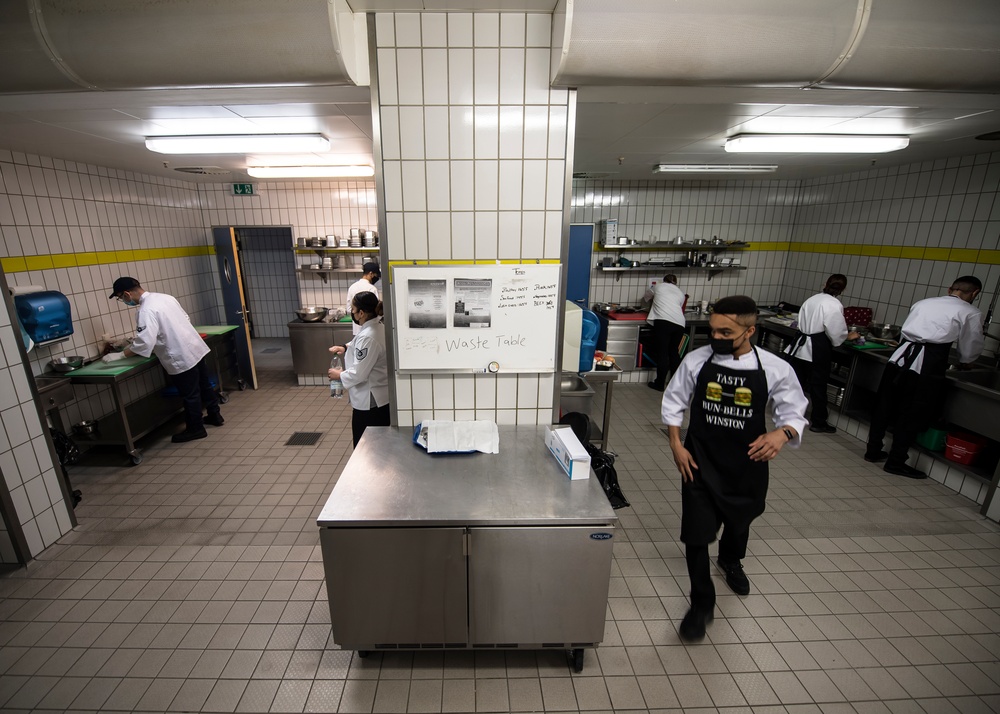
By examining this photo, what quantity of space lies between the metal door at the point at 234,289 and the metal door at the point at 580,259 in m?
4.37

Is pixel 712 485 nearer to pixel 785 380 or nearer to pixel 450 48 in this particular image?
pixel 785 380

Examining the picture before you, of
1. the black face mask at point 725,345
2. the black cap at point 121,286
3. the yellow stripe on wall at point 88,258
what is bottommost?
the black face mask at point 725,345

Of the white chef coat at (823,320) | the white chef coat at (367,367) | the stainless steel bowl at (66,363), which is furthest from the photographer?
the white chef coat at (823,320)

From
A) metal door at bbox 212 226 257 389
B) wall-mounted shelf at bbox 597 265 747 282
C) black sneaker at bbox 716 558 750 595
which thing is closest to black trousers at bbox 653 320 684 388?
wall-mounted shelf at bbox 597 265 747 282

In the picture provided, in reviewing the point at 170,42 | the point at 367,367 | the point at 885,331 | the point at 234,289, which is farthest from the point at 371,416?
the point at 885,331

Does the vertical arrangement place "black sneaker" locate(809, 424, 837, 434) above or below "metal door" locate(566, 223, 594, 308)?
below

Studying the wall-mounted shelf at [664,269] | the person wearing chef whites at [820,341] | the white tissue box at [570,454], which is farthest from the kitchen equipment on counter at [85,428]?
the person wearing chef whites at [820,341]

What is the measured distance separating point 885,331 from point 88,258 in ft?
26.9

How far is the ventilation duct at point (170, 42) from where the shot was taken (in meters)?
1.78

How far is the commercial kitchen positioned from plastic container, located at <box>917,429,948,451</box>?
0.11m

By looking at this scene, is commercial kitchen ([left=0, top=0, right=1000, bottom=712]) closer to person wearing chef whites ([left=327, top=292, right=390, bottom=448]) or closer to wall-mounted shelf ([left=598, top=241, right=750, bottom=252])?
person wearing chef whites ([left=327, top=292, right=390, bottom=448])

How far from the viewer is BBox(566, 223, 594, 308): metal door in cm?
609

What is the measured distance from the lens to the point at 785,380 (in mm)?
2158

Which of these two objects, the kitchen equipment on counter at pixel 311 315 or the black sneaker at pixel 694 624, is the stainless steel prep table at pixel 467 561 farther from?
the kitchen equipment on counter at pixel 311 315
